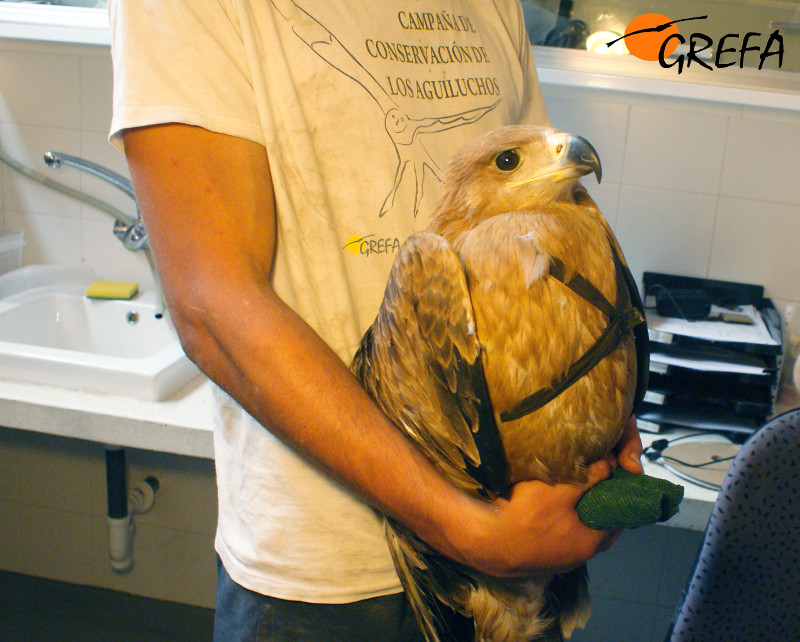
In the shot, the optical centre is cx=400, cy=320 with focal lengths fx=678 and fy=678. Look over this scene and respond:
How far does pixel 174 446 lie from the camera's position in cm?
149

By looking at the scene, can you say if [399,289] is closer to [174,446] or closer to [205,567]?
[174,446]

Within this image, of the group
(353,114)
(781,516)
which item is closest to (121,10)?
(353,114)

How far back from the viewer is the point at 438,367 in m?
0.61

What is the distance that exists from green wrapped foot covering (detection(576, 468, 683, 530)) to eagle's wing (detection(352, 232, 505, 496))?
0.28 ft

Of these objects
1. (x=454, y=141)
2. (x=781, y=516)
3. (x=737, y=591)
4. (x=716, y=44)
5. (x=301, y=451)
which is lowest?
(x=737, y=591)

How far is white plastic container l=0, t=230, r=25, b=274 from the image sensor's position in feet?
7.13

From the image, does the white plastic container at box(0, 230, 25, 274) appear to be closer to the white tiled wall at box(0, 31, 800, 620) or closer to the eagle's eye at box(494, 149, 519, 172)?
the white tiled wall at box(0, 31, 800, 620)

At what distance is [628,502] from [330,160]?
474mm

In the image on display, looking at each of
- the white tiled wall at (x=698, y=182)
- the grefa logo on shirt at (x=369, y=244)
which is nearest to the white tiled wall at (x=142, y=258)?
the white tiled wall at (x=698, y=182)

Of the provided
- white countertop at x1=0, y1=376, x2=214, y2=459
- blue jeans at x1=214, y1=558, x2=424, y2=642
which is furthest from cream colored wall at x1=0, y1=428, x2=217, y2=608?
blue jeans at x1=214, y1=558, x2=424, y2=642

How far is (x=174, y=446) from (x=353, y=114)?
3.25 feet

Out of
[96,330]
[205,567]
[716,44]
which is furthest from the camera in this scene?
[205,567]

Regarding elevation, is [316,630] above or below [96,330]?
above

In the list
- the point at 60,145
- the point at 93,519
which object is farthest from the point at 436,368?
the point at 93,519
